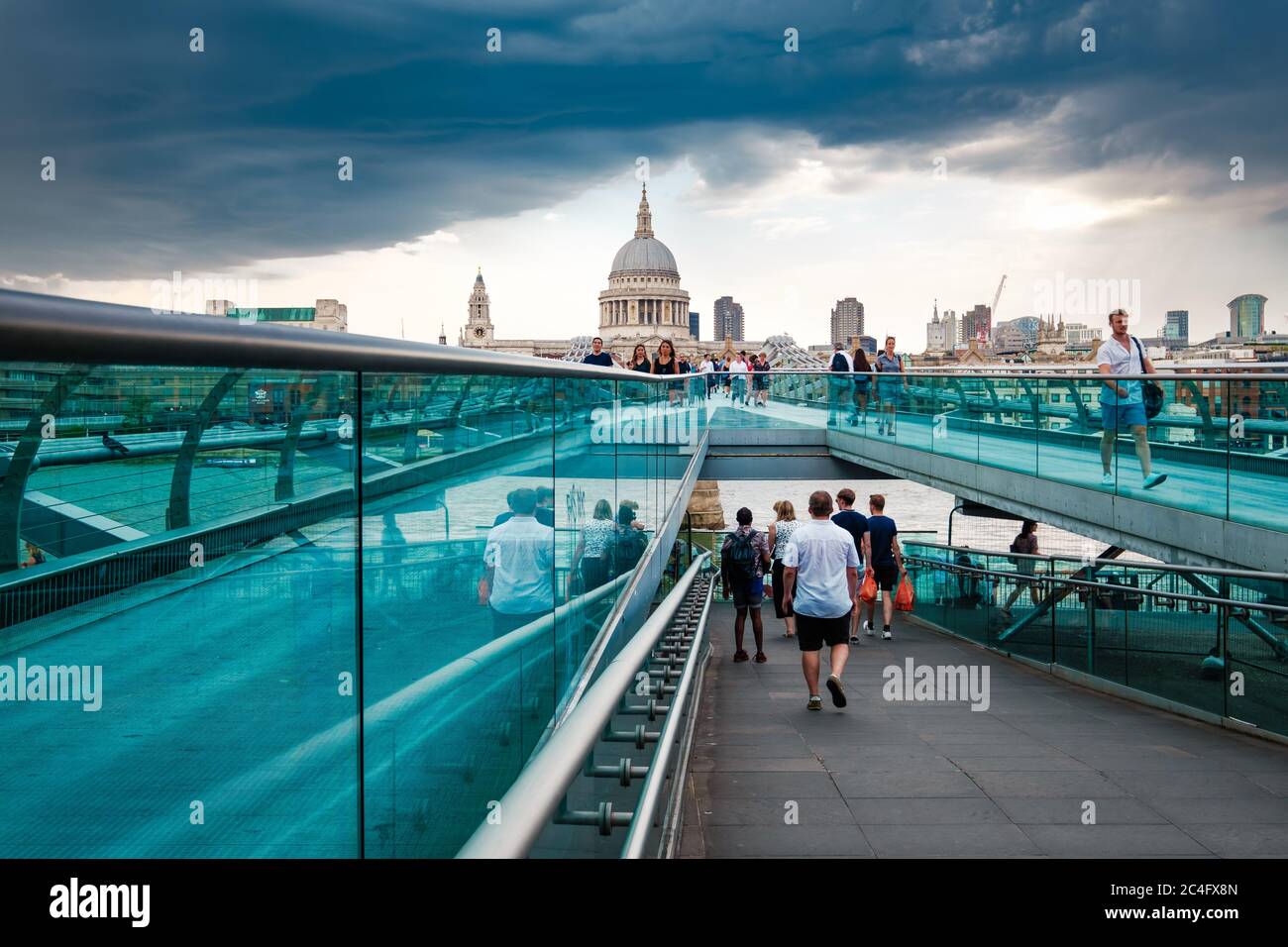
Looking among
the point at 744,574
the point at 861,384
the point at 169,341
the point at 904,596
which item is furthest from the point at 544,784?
the point at 861,384

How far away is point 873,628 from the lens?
16.2 metres

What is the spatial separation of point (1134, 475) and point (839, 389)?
1536 centimetres

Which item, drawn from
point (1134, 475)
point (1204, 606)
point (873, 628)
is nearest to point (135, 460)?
point (1204, 606)

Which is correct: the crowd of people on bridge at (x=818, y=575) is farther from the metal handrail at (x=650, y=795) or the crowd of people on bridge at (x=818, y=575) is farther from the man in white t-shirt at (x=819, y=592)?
the metal handrail at (x=650, y=795)

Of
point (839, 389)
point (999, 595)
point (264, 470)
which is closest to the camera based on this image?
point (264, 470)

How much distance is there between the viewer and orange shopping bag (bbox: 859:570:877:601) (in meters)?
14.5

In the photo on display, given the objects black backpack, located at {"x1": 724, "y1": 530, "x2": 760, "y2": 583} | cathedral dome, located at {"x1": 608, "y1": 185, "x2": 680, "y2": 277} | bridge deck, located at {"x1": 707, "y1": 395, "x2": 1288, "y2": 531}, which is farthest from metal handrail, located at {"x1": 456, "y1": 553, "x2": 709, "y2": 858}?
cathedral dome, located at {"x1": 608, "y1": 185, "x2": 680, "y2": 277}

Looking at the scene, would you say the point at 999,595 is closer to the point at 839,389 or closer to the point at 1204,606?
the point at 1204,606

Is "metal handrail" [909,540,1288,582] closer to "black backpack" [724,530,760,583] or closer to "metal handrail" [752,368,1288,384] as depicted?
"metal handrail" [752,368,1288,384]

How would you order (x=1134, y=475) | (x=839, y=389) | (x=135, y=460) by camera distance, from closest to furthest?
1. (x=135, y=460)
2. (x=1134, y=475)
3. (x=839, y=389)

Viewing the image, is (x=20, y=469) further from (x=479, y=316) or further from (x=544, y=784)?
(x=479, y=316)

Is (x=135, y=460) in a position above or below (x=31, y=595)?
above
